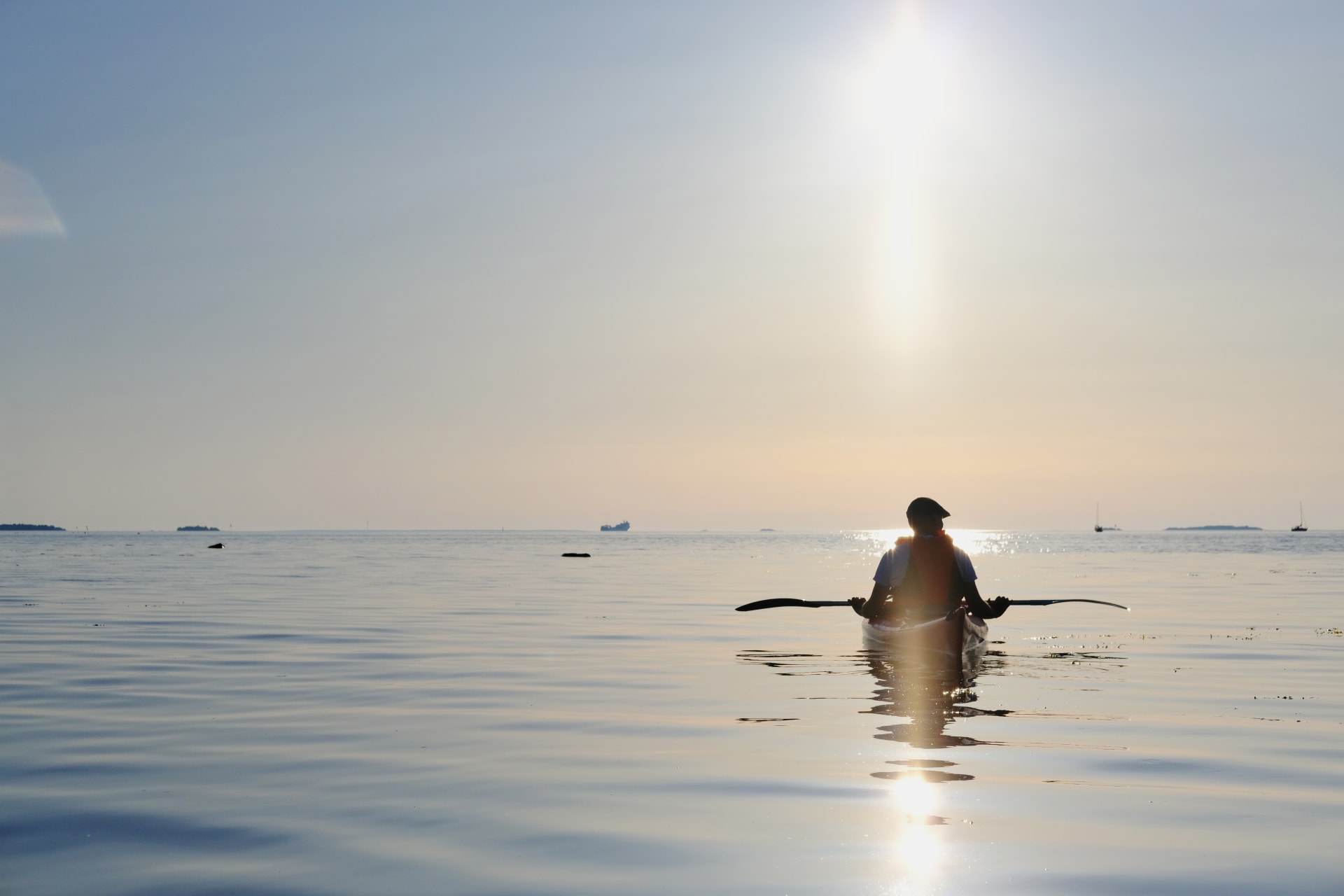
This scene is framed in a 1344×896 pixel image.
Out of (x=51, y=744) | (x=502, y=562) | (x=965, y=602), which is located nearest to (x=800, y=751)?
(x=51, y=744)

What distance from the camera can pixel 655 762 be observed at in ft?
36.1

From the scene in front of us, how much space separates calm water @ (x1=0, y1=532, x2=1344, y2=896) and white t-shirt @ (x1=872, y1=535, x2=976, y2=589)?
157 centimetres

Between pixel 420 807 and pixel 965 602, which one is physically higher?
pixel 965 602

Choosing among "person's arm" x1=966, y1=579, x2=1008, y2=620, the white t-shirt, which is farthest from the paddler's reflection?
the white t-shirt

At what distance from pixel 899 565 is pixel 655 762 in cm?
1069

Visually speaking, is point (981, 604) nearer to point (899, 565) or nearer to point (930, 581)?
point (930, 581)

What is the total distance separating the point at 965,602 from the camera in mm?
19625

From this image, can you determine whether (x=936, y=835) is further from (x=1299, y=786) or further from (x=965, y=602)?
(x=965, y=602)

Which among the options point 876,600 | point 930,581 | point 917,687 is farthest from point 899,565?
point 917,687

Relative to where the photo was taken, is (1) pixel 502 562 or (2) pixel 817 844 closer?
(2) pixel 817 844

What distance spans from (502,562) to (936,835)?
72.7 metres

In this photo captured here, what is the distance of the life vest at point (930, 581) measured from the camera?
20.1m

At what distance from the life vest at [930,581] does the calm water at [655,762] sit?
1.20 metres

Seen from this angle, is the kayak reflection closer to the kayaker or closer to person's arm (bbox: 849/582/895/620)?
person's arm (bbox: 849/582/895/620)
